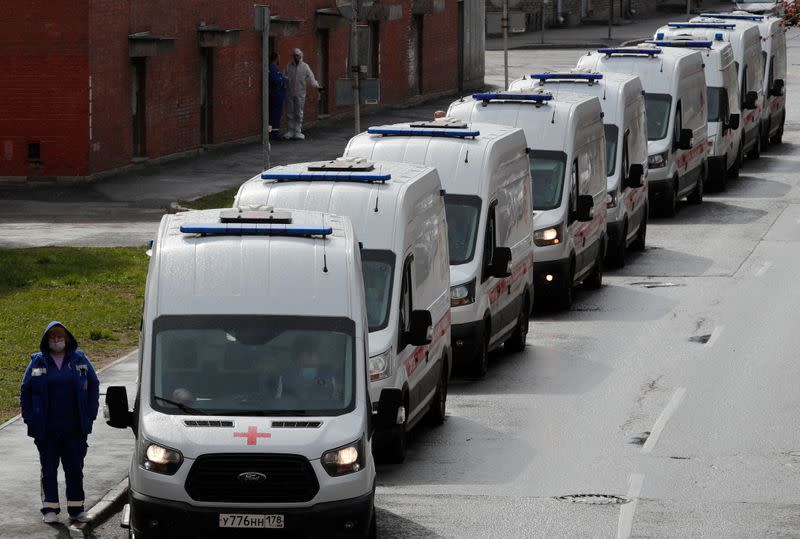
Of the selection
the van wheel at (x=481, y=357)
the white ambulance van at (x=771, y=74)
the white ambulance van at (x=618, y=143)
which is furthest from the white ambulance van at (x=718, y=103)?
the van wheel at (x=481, y=357)

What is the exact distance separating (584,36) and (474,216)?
56785 millimetres

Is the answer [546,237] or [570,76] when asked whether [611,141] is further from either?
[546,237]

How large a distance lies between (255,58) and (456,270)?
2480 centimetres

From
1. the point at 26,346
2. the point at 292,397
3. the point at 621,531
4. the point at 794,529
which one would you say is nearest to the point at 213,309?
the point at 292,397

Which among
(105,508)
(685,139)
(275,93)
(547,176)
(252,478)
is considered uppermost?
(275,93)

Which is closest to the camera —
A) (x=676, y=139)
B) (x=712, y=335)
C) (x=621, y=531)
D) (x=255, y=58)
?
(x=621, y=531)

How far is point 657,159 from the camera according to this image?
32156 millimetres

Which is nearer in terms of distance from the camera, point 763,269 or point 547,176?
point 547,176

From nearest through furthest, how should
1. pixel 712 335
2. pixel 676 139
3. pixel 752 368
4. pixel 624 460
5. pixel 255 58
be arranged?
1. pixel 624 460
2. pixel 752 368
3. pixel 712 335
4. pixel 676 139
5. pixel 255 58

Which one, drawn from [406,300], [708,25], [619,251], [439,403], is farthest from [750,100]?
[406,300]

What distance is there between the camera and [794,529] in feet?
45.2

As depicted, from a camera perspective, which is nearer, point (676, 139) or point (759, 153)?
point (676, 139)

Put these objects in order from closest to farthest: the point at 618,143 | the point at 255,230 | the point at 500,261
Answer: the point at 255,230
the point at 500,261
the point at 618,143

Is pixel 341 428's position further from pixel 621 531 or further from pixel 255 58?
pixel 255 58
